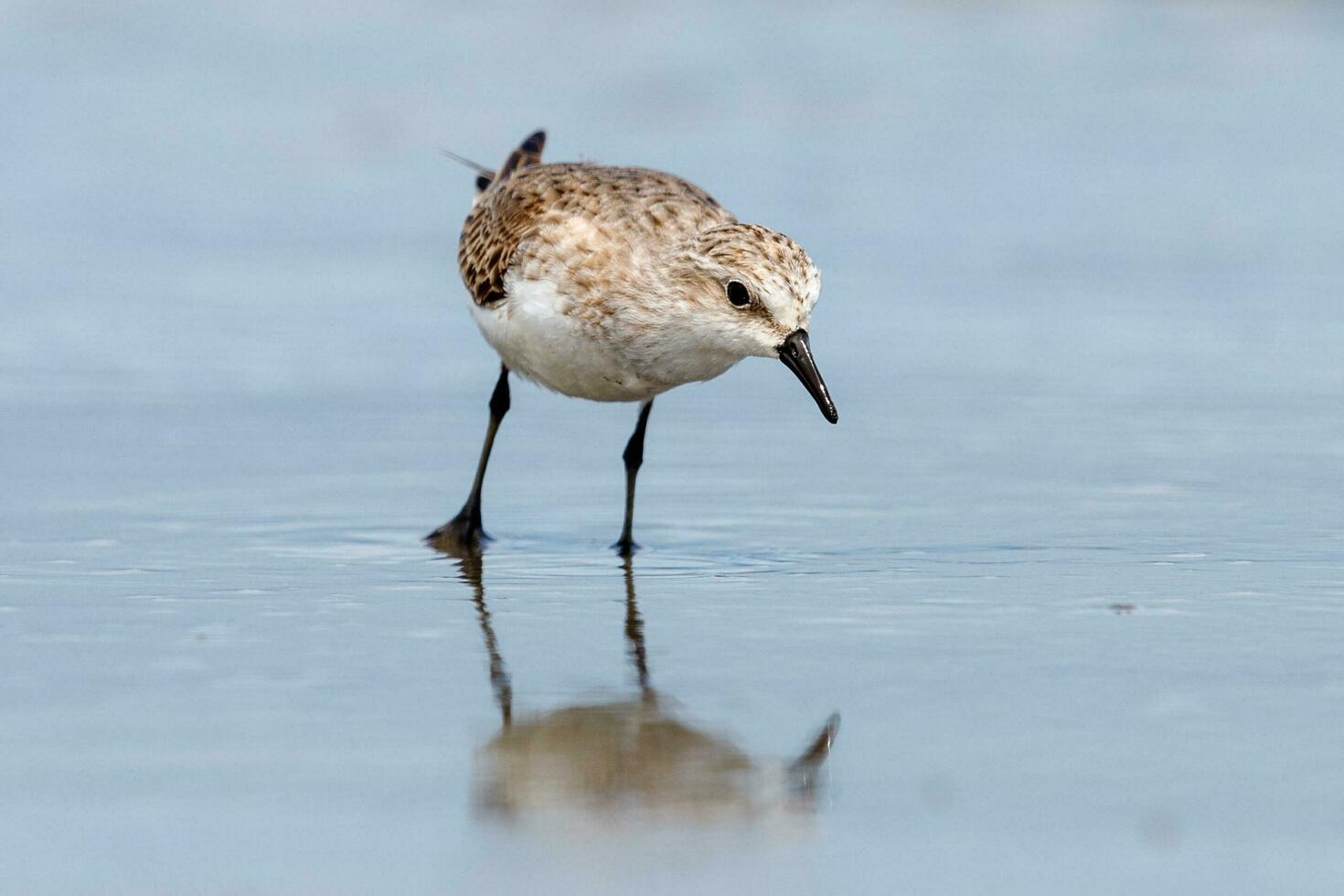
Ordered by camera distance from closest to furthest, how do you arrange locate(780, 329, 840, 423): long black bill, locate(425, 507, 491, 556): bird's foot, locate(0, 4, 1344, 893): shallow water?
locate(0, 4, 1344, 893): shallow water
locate(780, 329, 840, 423): long black bill
locate(425, 507, 491, 556): bird's foot

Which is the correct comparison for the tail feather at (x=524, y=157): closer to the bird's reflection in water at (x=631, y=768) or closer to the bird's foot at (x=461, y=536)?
the bird's foot at (x=461, y=536)

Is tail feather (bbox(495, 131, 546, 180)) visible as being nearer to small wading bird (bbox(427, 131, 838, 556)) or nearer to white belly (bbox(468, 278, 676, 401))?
small wading bird (bbox(427, 131, 838, 556))

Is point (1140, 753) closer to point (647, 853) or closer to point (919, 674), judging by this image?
point (919, 674)

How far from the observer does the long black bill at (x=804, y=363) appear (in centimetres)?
617

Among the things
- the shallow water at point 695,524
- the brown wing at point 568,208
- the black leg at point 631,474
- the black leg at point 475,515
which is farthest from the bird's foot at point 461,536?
the brown wing at point 568,208

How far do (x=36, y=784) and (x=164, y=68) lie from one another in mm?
15017

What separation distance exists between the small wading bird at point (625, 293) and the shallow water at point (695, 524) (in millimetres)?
506

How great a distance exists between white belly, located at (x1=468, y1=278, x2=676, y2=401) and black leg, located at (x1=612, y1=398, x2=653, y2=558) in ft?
0.92

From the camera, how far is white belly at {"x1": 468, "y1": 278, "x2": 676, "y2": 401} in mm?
6781

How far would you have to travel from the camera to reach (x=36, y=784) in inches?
163

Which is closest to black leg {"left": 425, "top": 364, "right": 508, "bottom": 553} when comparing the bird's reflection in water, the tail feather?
the tail feather

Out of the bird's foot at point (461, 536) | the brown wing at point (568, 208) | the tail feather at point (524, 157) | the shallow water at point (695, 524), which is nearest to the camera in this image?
the shallow water at point (695, 524)

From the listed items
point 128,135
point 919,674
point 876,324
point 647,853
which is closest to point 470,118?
point 128,135

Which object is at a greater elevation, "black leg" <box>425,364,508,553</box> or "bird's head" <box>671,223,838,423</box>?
"bird's head" <box>671,223,838,423</box>
